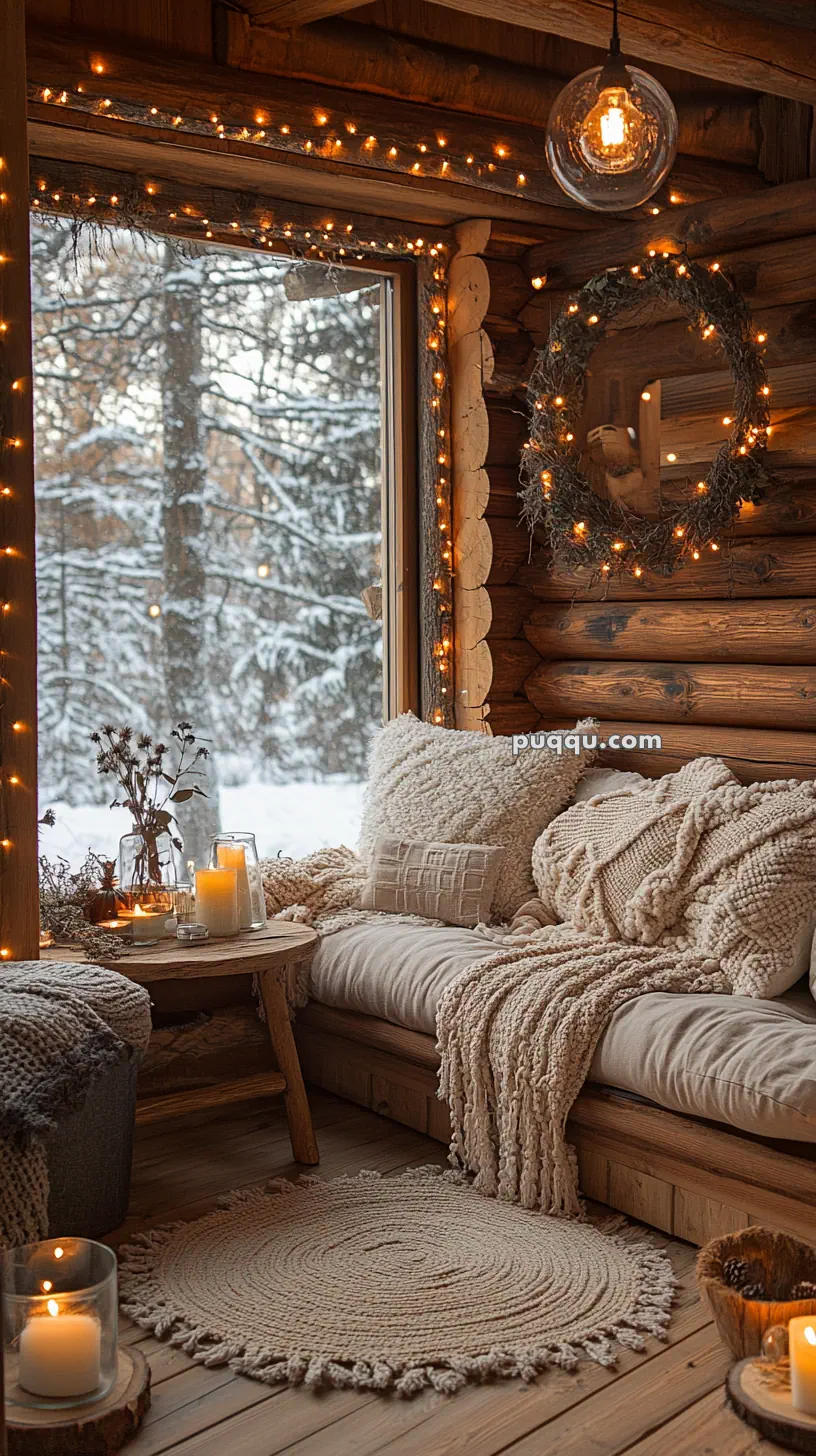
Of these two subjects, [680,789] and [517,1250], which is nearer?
[517,1250]

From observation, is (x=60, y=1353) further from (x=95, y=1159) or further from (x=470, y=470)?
(x=470, y=470)

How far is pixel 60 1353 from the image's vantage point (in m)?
2.11

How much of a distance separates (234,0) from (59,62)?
537 mm

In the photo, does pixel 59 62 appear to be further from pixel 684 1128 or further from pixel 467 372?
pixel 684 1128

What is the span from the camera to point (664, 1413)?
2.28 metres

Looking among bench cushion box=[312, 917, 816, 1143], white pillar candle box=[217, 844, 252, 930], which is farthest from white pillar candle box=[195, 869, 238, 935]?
bench cushion box=[312, 917, 816, 1143]

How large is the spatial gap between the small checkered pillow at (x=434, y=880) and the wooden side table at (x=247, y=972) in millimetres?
476

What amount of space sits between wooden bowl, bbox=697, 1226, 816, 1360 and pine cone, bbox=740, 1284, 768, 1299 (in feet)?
0.06

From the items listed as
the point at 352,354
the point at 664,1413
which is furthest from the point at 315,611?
the point at 664,1413

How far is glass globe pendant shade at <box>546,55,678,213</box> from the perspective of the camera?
2775mm

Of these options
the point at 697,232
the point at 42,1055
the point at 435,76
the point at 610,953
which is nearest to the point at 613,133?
the point at 697,232

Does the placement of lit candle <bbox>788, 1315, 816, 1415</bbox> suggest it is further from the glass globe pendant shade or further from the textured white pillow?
the glass globe pendant shade

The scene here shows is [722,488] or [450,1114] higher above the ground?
[722,488]

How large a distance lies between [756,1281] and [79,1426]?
1152 mm
